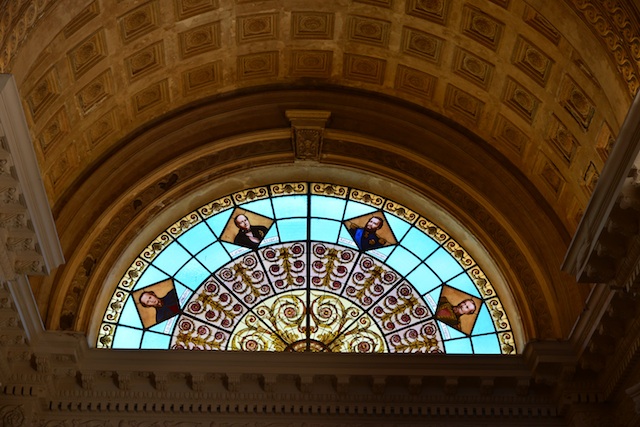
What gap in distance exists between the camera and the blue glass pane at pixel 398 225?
13.1 meters

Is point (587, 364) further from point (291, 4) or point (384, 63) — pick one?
point (291, 4)

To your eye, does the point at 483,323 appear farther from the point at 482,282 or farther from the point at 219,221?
the point at 219,221

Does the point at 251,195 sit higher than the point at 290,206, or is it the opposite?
the point at 251,195

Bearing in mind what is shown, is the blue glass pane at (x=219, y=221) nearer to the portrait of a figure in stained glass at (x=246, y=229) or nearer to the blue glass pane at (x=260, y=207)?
the portrait of a figure in stained glass at (x=246, y=229)

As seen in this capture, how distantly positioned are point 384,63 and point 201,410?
5.26m

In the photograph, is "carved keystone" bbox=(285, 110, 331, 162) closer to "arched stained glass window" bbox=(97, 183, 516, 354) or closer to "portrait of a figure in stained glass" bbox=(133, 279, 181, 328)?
"arched stained glass window" bbox=(97, 183, 516, 354)

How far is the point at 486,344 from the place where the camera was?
12281mm

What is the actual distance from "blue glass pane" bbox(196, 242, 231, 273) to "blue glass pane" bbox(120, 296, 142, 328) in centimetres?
110

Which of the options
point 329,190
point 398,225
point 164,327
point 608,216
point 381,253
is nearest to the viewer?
point 608,216

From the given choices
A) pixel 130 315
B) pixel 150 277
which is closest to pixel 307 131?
pixel 150 277

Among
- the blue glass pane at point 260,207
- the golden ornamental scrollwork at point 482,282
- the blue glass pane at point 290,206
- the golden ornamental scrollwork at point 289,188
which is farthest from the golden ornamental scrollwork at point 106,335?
the golden ornamental scrollwork at point 482,282

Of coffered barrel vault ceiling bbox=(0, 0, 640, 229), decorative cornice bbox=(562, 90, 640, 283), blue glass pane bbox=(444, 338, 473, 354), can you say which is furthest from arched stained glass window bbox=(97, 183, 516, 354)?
decorative cornice bbox=(562, 90, 640, 283)

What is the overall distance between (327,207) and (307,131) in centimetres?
112

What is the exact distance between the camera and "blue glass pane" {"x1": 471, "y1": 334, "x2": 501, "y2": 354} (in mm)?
12217
